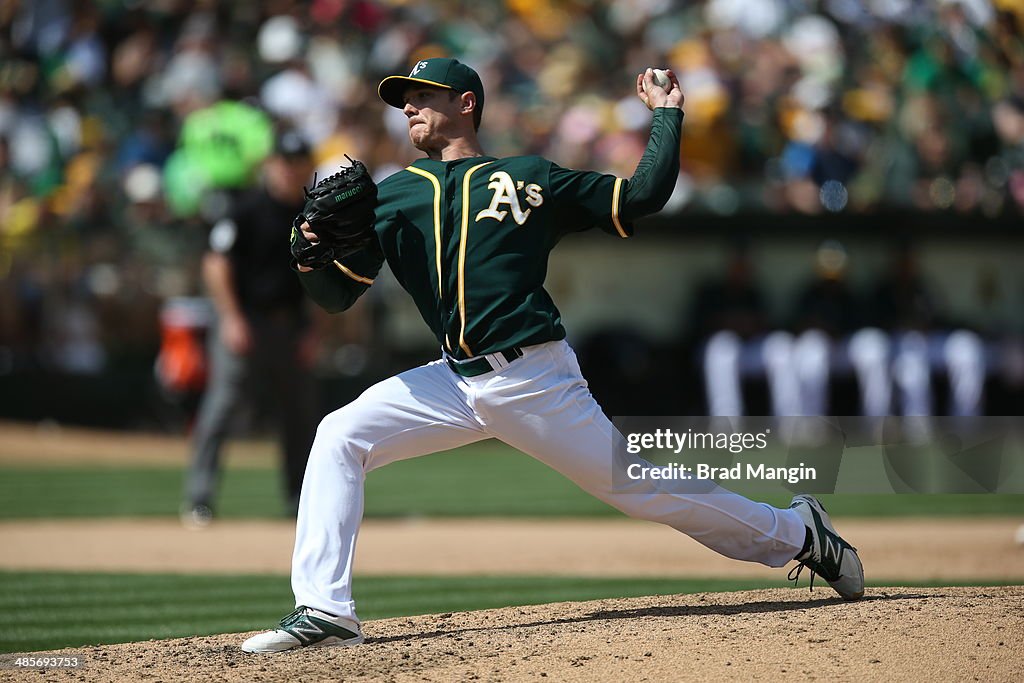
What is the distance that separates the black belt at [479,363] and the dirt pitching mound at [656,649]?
2.98 ft

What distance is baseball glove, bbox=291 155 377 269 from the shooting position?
15.8 ft

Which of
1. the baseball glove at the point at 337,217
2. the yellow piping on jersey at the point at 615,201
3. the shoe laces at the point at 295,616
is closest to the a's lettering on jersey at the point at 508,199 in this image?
the yellow piping on jersey at the point at 615,201

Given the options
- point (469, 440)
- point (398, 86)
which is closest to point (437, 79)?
point (398, 86)

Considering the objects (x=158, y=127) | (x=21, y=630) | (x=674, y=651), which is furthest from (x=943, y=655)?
(x=158, y=127)

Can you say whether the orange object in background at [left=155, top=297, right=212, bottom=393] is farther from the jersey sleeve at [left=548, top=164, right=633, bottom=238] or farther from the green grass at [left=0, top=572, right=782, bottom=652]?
the jersey sleeve at [left=548, top=164, right=633, bottom=238]

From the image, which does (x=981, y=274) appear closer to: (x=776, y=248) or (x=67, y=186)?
(x=776, y=248)

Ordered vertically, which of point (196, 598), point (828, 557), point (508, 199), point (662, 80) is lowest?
point (196, 598)

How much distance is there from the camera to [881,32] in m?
15.9

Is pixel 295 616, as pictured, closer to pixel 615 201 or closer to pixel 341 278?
pixel 341 278

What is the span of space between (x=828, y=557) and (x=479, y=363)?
4.95 feet

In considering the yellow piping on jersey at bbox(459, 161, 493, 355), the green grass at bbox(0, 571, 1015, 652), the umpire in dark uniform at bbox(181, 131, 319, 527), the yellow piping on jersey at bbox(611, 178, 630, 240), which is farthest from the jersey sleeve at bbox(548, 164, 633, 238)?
the umpire in dark uniform at bbox(181, 131, 319, 527)

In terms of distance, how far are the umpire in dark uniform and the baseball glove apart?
4.58 metres

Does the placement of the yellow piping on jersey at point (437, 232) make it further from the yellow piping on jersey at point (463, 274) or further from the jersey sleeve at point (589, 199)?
the jersey sleeve at point (589, 199)

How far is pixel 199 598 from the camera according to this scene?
22.4 feet
